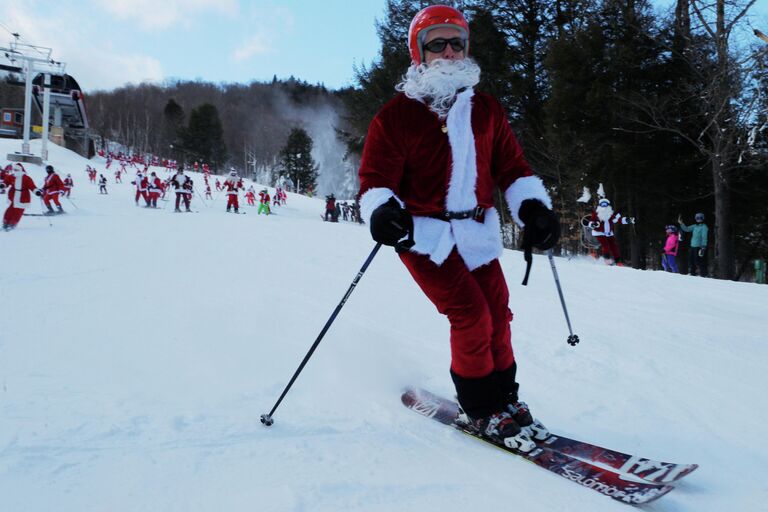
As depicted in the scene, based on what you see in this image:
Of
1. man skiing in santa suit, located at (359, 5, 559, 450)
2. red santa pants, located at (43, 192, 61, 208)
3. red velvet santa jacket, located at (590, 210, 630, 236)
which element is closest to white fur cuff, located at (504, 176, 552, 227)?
man skiing in santa suit, located at (359, 5, 559, 450)

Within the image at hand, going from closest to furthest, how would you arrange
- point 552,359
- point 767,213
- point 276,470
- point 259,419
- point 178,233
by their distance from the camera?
point 276,470 → point 259,419 → point 552,359 → point 178,233 → point 767,213

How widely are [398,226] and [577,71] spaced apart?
16.2 meters

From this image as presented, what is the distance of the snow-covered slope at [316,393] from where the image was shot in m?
1.58

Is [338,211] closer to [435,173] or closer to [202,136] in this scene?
[435,173]

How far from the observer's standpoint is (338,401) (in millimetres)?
2340

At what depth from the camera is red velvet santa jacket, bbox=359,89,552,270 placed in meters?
2.16

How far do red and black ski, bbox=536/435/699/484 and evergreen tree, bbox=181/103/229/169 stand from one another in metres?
64.1

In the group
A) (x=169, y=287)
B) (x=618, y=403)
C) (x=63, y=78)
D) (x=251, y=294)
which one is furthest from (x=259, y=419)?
(x=63, y=78)

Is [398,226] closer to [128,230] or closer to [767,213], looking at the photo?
[128,230]

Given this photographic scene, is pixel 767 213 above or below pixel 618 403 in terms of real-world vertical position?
above

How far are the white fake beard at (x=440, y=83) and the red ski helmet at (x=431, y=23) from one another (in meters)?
0.16

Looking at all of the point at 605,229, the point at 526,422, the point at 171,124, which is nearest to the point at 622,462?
the point at 526,422

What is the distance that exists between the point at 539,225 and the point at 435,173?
53cm

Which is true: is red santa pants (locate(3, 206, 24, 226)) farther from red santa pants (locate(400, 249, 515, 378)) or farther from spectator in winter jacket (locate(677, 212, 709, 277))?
spectator in winter jacket (locate(677, 212, 709, 277))
